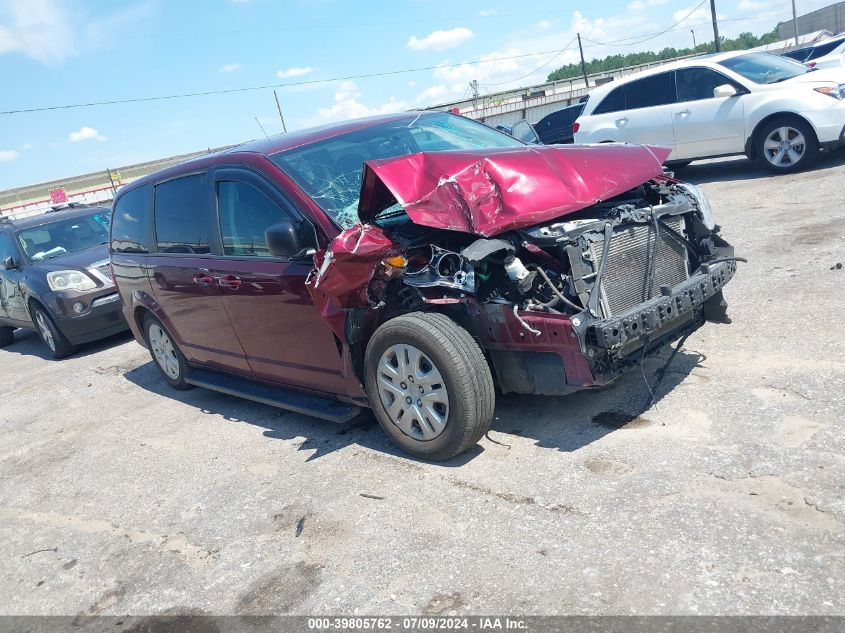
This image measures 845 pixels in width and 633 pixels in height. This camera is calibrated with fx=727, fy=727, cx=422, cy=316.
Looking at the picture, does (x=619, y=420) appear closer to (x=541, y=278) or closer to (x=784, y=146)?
(x=541, y=278)

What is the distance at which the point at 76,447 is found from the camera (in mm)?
5848

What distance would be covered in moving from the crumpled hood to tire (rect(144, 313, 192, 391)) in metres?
3.00

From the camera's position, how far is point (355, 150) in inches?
190

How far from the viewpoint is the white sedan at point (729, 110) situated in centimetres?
960

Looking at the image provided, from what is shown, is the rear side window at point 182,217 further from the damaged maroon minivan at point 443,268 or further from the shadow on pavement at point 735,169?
the shadow on pavement at point 735,169

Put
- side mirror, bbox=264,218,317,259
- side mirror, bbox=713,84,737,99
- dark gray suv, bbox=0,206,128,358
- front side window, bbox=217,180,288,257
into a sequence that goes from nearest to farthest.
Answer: side mirror, bbox=264,218,317,259
front side window, bbox=217,180,288,257
dark gray suv, bbox=0,206,128,358
side mirror, bbox=713,84,737,99

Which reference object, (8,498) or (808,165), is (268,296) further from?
(808,165)

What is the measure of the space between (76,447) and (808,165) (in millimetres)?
9532

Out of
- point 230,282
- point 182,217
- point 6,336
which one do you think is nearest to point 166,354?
point 182,217

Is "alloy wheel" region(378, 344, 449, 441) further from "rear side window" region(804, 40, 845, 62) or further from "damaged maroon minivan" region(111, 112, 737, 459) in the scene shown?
"rear side window" region(804, 40, 845, 62)

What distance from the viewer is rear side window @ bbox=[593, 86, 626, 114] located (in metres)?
11.6

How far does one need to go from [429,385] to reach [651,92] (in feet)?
29.5

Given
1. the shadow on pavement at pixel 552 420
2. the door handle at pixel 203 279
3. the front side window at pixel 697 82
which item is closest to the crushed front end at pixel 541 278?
the shadow on pavement at pixel 552 420

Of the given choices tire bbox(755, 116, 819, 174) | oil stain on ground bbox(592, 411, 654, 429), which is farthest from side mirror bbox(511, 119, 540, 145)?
tire bbox(755, 116, 819, 174)
